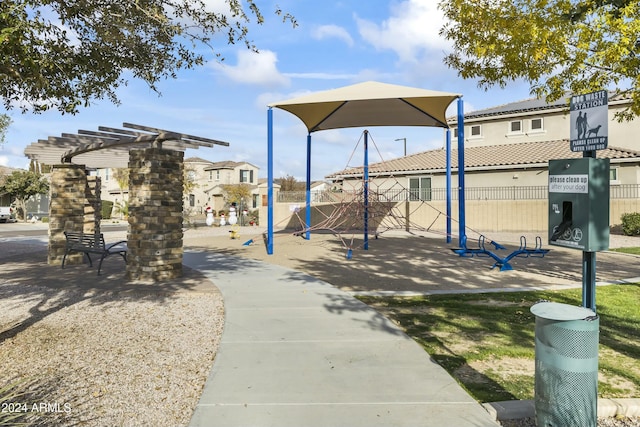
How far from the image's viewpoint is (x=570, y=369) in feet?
10.5

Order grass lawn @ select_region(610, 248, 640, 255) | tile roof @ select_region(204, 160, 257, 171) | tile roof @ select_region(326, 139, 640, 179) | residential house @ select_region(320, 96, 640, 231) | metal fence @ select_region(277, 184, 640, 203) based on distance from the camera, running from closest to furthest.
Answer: grass lawn @ select_region(610, 248, 640, 255) < metal fence @ select_region(277, 184, 640, 203) < residential house @ select_region(320, 96, 640, 231) < tile roof @ select_region(326, 139, 640, 179) < tile roof @ select_region(204, 160, 257, 171)

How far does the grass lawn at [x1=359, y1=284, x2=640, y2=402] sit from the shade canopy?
7.57 meters

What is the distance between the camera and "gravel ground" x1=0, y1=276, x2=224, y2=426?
12.5 feet

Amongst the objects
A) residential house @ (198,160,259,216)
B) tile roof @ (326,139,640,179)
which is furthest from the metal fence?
residential house @ (198,160,259,216)

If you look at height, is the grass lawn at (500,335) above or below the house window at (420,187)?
below

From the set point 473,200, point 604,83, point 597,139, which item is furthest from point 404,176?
point 597,139

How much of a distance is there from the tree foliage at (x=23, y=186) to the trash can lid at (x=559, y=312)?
45244mm

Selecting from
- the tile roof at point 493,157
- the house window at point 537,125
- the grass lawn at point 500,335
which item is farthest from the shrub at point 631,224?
the grass lawn at point 500,335

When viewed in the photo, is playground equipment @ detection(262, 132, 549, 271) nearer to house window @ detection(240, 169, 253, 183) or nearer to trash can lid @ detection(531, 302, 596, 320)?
trash can lid @ detection(531, 302, 596, 320)

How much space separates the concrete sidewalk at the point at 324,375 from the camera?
3.64 meters

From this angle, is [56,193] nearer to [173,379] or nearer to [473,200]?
[173,379]

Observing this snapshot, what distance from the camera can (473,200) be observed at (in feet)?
84.6

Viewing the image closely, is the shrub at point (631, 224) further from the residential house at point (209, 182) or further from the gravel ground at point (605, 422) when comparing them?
the residential house at point (209, 182)

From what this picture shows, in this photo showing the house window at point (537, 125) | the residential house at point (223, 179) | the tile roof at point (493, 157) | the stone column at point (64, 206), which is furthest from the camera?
the residential house at point (223, 179)
